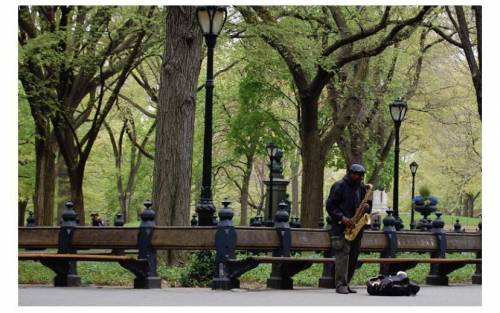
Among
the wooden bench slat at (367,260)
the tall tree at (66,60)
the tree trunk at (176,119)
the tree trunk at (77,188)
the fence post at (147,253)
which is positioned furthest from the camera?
the tree trunk at (77,188)

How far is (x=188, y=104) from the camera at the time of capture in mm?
20031

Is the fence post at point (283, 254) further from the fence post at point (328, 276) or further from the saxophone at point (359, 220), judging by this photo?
the saxophone at point (359, 220)

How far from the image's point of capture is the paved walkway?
12836 mm

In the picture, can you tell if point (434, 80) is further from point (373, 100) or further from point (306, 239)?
point (306, 239)

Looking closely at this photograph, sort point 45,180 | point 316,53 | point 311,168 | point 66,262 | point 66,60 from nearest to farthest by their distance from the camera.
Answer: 1. point 66,262
2. point 316,53
3. point 66,60
4. point 311,168
5. point 45,180

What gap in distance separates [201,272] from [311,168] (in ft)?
51.2

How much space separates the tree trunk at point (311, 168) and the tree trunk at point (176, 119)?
12.2 metres

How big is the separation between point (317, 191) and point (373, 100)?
6202mm

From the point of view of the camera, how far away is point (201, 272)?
1694cm

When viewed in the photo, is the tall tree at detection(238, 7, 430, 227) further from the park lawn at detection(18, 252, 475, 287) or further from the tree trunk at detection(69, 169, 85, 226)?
the park lawn at detection(18, 252, 475, 287)

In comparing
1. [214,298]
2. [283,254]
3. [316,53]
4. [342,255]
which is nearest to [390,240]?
[283,254]

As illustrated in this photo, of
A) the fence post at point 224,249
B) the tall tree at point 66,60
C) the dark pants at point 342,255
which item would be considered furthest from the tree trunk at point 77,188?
the dark pants at point 342,255

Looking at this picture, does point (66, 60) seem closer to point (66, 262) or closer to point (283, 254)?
point (66, 262)

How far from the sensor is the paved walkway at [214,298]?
1284 centimetres
